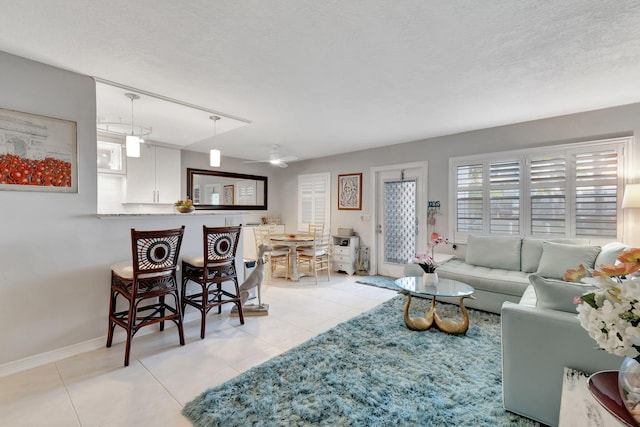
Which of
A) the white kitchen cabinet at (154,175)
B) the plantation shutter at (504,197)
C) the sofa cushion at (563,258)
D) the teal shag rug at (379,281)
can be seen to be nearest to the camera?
the sofa cushion at (563,258)

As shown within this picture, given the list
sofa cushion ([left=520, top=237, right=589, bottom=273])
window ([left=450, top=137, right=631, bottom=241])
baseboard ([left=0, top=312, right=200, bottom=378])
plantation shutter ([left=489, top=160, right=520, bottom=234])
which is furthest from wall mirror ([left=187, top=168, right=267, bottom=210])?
sofa cushion ([left=520, top=237, right=589, bottom=273])

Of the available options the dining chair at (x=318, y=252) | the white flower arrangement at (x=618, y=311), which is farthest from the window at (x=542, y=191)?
the white flower arrangement at (x=618, y=311)

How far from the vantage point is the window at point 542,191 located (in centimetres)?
329

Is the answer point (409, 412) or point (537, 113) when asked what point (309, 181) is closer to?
point (537, 113)

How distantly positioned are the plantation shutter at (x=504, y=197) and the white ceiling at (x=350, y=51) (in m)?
0.81

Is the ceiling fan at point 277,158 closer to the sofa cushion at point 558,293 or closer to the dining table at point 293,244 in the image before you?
the dining table at point 293,244

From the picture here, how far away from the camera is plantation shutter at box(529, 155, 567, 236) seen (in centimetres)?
354

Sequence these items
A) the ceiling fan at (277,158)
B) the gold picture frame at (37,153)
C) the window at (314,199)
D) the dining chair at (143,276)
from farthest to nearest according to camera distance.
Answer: the window at (314,199) < the ceiling fan at (277,158) < the dining chair at (143,276) < the gold picture frame at (37,153)

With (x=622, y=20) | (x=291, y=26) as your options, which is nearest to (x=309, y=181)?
(x=291, y=26)

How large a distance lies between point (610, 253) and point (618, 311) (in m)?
2.75

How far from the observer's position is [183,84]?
263 cm

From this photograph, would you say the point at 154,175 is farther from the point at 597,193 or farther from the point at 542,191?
Answer: the point at 597,193

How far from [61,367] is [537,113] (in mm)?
5424

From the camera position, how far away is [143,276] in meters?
2.33
